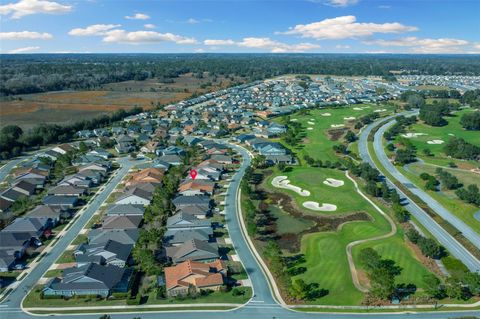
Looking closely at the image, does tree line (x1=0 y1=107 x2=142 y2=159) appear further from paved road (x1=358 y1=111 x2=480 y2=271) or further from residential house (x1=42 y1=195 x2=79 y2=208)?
paved road (x1=358 y1=111 x2=480 y2=271)

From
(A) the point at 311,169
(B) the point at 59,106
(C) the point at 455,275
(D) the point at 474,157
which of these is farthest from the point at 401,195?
(B) the point at 59,106

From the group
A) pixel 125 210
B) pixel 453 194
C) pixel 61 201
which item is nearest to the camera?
pixel 125 210

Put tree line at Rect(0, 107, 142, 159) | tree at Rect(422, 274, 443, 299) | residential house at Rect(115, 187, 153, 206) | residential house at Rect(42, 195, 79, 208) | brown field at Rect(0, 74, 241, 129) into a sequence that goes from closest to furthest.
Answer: tree at Rect(422, 274, 443, 299)
residential house at Rect(42, 195, 79, 208)
residential house at Rect(115, 187, 153, 206)
tree line at Rect(0, 107, 142, 159)
brown field at Rect(0, 74, 241, 129)

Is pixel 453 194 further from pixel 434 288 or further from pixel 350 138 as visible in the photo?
pixel 350 138

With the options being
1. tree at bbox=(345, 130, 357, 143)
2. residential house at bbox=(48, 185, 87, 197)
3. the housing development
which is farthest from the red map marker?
tree at bbox=(345, 130, 357, 143)

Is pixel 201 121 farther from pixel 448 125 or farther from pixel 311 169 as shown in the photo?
pixel 448 125

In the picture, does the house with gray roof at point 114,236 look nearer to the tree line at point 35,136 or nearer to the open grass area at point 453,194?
the open grass area at point 453,194

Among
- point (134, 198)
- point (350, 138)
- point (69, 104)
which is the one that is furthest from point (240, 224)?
point (69, 104)

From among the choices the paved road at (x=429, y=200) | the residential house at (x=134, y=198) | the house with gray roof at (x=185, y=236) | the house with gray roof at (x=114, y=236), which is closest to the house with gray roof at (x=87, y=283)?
the house with gray roof at (x=114, y=236)
